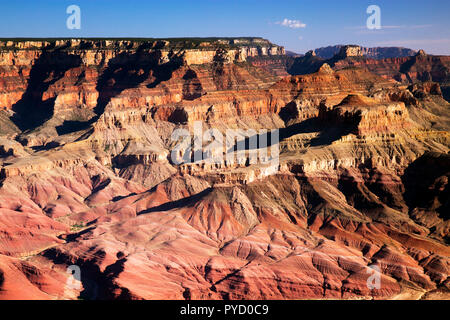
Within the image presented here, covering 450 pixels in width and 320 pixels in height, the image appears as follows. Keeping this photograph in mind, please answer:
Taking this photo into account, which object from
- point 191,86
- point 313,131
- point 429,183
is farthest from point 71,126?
point 429,183

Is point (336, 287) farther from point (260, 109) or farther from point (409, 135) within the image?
point (260, 109)

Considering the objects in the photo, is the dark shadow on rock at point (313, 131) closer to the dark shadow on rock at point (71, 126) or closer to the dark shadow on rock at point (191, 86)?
the dark shadow on rock at point (191, 86)

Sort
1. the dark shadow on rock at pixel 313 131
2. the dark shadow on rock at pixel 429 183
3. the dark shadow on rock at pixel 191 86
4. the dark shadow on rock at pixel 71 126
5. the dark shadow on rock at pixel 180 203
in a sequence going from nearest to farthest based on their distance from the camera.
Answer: the dark shadow on rock at pixel 429 183 → the dark shadow on rock at pixel 180 203 → the dark shadow on rock at pixel 313 131 → the dark shadow on rock at pixel 71 126 → the dark shadow on rock at pixel 191 86

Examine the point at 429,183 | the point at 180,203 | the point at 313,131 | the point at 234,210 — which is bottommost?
the point at 234,210

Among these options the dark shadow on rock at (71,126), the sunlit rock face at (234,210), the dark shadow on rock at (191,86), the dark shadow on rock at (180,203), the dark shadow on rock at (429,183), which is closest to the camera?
the sunlit rock face at (234,210)

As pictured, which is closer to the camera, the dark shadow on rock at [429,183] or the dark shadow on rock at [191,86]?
the dark shadow on rock at [429,183]

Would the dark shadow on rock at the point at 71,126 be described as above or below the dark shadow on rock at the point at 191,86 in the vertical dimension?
below

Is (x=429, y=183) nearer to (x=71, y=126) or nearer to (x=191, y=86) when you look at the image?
(x=191, y=86)

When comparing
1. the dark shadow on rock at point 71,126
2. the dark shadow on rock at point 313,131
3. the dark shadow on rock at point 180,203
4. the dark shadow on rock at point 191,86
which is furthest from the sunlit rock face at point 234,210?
the dark shadow on rock at point 191,86
